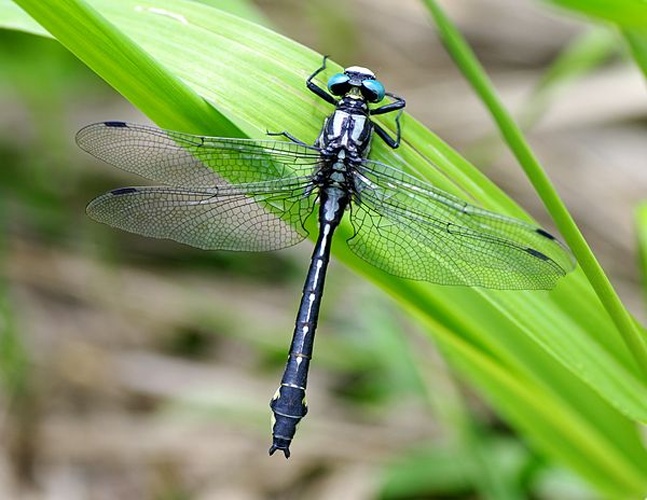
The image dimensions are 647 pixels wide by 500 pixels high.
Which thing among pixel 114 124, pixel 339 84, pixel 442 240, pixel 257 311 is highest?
pixel 257 311

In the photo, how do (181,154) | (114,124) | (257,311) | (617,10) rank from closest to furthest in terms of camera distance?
1. (617,10)
2. (114,124)
3. (181,154)
4. (257,311)

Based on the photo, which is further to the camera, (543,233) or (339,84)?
(339,84)

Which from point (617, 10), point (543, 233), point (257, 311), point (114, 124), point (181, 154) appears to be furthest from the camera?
point (257, 311)

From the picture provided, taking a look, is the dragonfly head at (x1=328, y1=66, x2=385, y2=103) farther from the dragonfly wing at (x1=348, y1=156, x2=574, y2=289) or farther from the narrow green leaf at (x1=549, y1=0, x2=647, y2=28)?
the narrow green leaf at (x1=549, y1=0, x2=647, y2=28)

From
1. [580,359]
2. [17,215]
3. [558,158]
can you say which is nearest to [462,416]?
[580,359]

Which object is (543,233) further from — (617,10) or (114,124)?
(114,124)

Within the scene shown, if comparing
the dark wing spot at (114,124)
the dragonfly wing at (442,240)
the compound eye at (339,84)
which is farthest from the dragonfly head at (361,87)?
the dark wing spot at (114,124)

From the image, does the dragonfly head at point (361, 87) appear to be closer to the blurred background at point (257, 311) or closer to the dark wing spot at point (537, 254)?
the dark wing spot at point (537, 254)

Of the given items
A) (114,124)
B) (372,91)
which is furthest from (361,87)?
(114,124)
